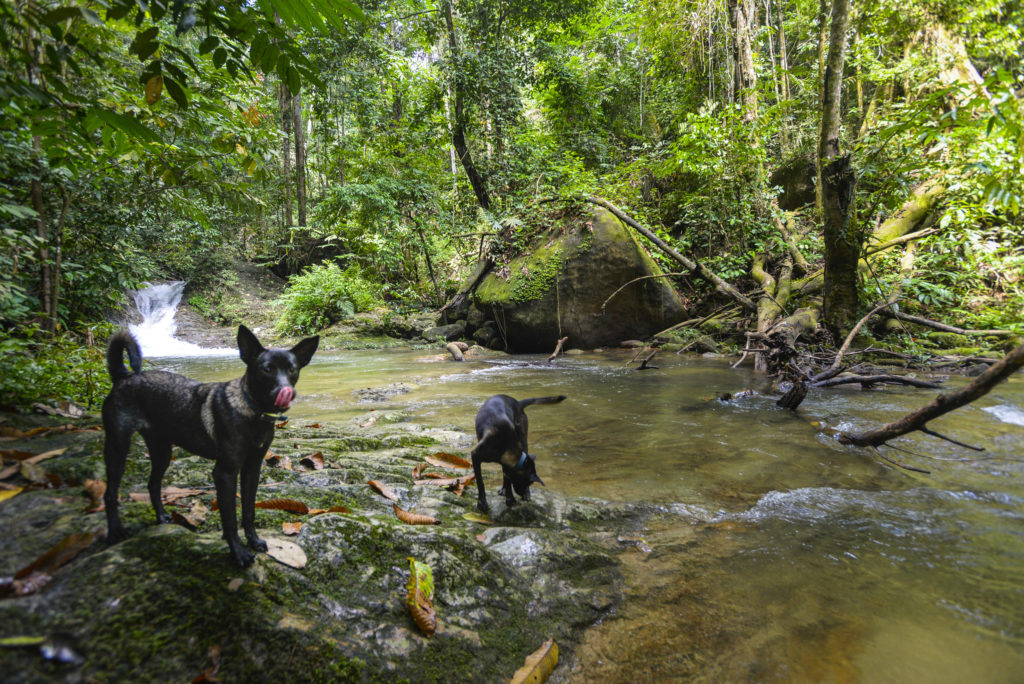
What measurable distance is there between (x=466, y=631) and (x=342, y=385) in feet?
20.9

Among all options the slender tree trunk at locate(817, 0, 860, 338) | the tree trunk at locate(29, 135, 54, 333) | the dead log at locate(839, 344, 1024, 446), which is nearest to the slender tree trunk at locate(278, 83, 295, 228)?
the tree trunk at locate(29, 135, 54, 333)

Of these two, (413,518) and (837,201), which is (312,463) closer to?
(413,518)

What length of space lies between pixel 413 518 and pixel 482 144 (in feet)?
42.6

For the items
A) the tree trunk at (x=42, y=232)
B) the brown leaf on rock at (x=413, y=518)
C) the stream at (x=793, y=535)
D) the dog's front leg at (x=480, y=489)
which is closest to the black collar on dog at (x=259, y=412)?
the brown leaf on rock at (x=413, y=518)

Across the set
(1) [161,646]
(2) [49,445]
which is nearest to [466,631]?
(1) [161,646]

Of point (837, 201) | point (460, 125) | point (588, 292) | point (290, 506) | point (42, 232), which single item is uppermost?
point (460, 125)

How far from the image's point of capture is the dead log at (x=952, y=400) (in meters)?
2.67

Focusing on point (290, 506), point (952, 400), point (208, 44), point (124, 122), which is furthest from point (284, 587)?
point (952, 400)

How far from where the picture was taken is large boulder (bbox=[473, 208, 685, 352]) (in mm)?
10695

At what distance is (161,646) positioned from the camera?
1.15 metres

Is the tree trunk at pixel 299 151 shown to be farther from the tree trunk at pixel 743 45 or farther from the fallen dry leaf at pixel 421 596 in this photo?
the fallen dry leaf at pixel 421 596

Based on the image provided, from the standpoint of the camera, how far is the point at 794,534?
2740 mm

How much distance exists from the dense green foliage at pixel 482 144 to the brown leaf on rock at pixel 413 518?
2008 millimetres

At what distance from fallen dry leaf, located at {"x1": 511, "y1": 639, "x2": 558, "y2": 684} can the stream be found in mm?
59
